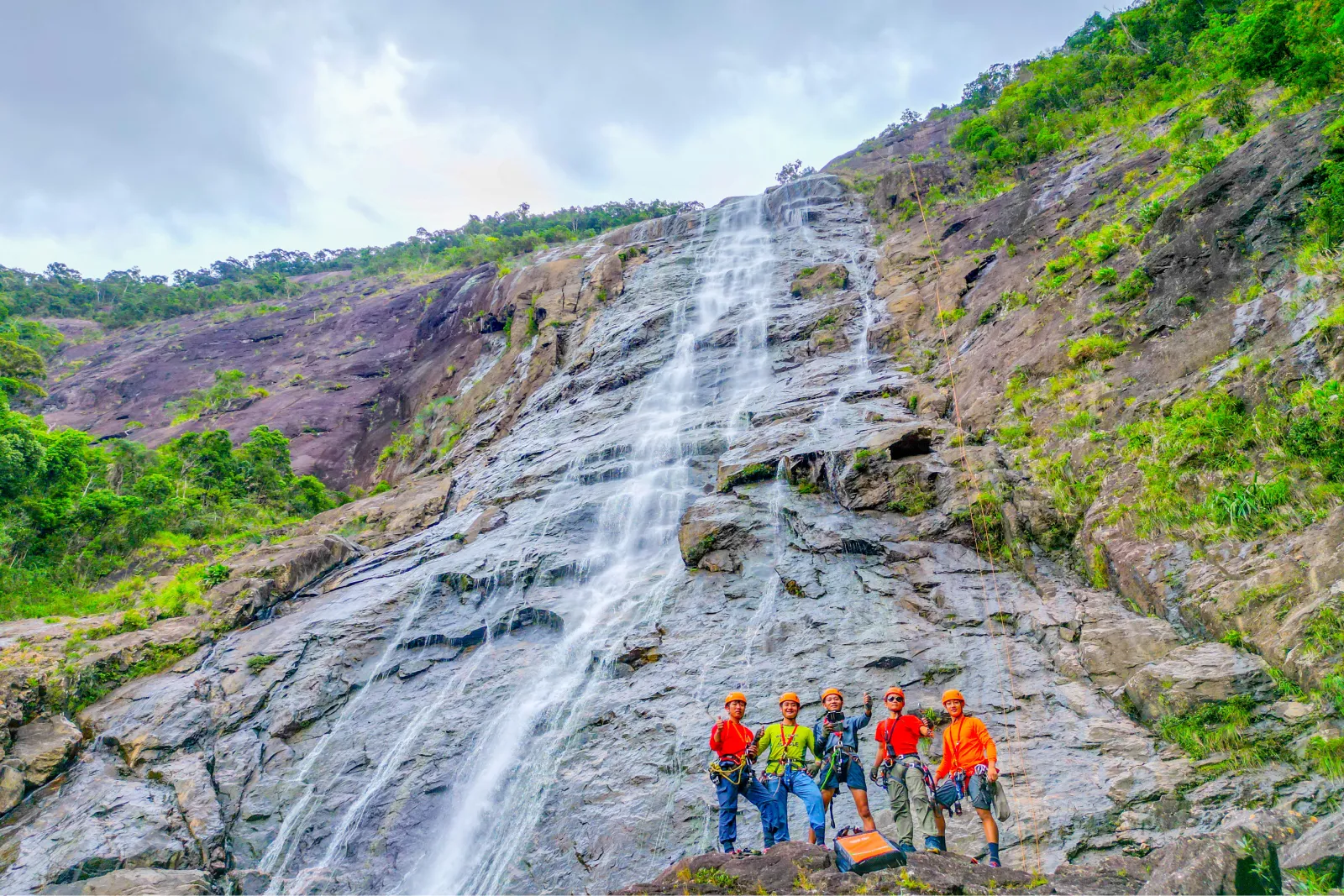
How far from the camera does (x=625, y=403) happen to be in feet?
70.0

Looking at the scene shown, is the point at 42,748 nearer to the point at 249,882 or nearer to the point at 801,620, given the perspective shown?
the point at 249,882

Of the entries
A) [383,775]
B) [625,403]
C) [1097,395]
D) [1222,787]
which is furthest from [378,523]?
[1222,787]

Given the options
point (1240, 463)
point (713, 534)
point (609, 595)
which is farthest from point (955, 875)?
point (609, 595)

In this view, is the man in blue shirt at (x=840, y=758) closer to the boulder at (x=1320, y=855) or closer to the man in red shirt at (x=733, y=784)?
the man in red shirt at (x=733, y=784)

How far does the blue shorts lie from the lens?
620cm

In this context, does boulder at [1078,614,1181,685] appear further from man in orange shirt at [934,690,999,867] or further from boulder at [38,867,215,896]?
boulder at [38,867,215,896]

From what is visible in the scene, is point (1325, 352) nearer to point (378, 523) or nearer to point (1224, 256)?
point (1224, 256)

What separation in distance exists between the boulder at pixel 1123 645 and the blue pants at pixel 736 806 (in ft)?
14.0

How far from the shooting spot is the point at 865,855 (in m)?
4.84

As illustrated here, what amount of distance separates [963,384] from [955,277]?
22.2 ft

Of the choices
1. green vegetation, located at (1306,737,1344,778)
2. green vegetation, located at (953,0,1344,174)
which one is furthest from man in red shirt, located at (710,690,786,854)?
green vegetation, located at (953,0,1344,174)

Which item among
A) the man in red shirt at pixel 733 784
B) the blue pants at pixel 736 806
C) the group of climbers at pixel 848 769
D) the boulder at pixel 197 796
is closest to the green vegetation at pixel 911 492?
the group of climbers at pixel 848 769

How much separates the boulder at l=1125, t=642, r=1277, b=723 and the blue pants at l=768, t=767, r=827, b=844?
11.8 ft

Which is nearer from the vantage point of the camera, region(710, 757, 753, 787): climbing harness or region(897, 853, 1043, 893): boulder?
region(897, 853, 1043, 893): boulder
